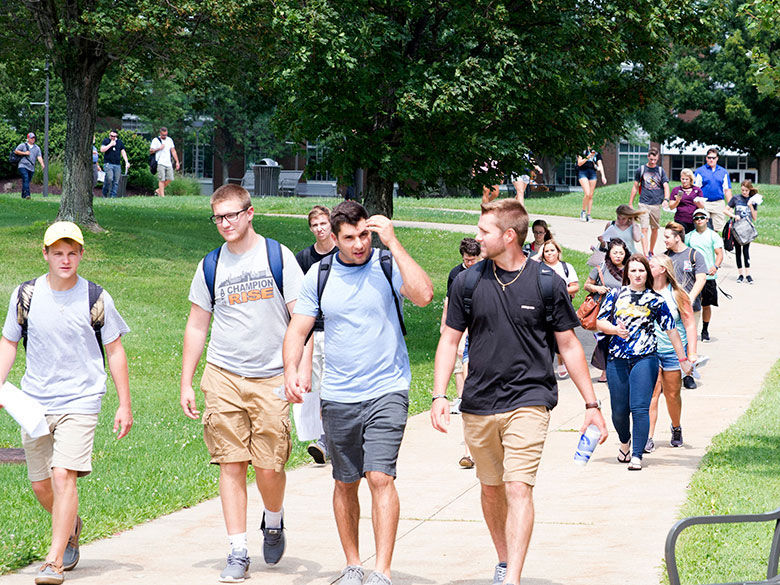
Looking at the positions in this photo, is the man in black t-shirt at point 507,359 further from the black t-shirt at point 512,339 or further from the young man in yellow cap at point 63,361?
the young man in yellow cap at point 63,361

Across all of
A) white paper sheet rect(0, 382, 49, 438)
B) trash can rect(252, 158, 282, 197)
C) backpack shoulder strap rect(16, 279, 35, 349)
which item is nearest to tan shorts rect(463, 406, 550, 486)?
white paper sheet rect(0, 382, 49, 438)

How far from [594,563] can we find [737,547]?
2.72ft

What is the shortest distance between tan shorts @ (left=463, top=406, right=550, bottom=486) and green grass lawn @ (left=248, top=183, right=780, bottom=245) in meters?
24.0

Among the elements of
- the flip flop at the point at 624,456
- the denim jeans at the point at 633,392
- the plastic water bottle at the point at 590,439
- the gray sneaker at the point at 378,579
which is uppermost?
the plastic water bottle at the point at 590,439

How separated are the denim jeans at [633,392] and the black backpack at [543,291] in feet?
11.4

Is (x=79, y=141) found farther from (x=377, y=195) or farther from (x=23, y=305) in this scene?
(x=23, y=305)

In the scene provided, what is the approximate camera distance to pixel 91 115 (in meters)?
23.9

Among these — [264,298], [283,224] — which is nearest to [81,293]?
[264,298]

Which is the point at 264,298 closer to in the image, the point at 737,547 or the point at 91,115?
the point at 737,547

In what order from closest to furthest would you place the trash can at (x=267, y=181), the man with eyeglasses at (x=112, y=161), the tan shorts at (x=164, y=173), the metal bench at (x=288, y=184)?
the man with eyeglasses at (x=112, y=161), the tan shorts at (x=164, y=173), the trash can at (x=267, y=181), the metal bench at (x=288, y=184)

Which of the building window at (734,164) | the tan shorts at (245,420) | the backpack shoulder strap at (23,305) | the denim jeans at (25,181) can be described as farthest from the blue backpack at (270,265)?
the building window at (734,164)

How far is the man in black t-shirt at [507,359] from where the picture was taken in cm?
593

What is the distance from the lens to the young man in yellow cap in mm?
6254

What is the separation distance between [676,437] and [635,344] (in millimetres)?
1259
